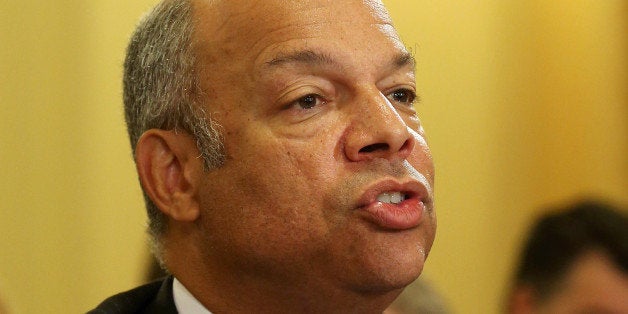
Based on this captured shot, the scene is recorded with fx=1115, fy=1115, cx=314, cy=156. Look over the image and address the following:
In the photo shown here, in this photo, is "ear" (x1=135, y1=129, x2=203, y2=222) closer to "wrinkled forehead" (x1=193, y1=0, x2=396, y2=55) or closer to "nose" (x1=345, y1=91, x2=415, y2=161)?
"wrinkled forehead" (x1=193, y1=0, x2=396, y2=55)

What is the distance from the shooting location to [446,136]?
5094mm


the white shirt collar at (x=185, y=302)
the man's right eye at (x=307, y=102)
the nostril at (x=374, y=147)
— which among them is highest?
the man's right eye at (x=307, y=102)

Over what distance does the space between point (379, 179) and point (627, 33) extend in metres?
3.78

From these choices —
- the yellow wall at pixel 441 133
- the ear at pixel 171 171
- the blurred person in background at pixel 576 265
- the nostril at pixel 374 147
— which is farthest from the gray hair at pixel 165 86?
the yellow wall at pixel 441 133

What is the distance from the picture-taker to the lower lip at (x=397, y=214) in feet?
6.46

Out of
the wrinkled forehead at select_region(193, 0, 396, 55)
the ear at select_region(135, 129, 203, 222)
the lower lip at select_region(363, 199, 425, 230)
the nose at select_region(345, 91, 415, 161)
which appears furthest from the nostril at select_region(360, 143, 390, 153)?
the ear at select_region(135, 129, 203, 222)

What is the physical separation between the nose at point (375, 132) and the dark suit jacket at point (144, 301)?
531 mm

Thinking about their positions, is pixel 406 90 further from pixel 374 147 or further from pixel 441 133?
pixel 441 133

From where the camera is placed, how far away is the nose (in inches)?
78.4

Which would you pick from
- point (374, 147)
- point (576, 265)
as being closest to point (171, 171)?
point (374, 147)

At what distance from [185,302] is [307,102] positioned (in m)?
0.48

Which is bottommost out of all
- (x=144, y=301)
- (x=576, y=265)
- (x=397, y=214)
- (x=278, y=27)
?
(x=576, y=265)

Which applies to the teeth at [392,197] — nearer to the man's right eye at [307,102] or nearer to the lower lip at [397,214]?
the lower lip at [397,214]

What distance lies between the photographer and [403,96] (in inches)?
86.7
